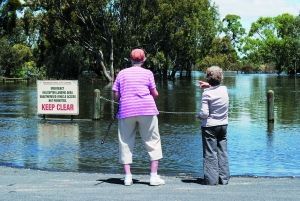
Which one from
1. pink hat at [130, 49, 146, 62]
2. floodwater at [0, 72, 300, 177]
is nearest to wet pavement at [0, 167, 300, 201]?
floodwater at [0, 72, 300, 177]

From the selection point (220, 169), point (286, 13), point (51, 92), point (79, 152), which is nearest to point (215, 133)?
point (220, 169)

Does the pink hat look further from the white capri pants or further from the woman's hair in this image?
the woman's hair

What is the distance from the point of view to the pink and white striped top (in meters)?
7.72

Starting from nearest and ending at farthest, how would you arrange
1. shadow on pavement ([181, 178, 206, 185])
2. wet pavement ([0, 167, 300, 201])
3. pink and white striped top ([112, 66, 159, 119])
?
wet pavement ([0, 167, 300, 201]) < pink and white striped top ([112, 66, 159, 119]) < shadow on pavement ([181, 178, 206, 185])

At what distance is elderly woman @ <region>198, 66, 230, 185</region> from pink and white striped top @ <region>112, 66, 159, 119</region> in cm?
75

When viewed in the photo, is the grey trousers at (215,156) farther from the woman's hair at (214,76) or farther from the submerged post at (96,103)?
the submerged post at (96,103)

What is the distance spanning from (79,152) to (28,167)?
6.98 ft

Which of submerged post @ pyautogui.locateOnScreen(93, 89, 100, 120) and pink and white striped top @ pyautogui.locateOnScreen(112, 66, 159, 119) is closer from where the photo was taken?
pink and white striped top @ pyautogui.locateOnScreen(112, 66, 159, 119)

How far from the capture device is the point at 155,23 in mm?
64688

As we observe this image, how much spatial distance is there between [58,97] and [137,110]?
39.6 feet

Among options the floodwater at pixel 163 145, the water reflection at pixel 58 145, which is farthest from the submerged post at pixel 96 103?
the water reflection at pixel 58 145

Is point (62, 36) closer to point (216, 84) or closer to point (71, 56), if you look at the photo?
point (71, 56)

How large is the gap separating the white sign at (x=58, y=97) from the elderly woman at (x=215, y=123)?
1157 cm

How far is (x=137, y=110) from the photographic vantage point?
7.70 meters
